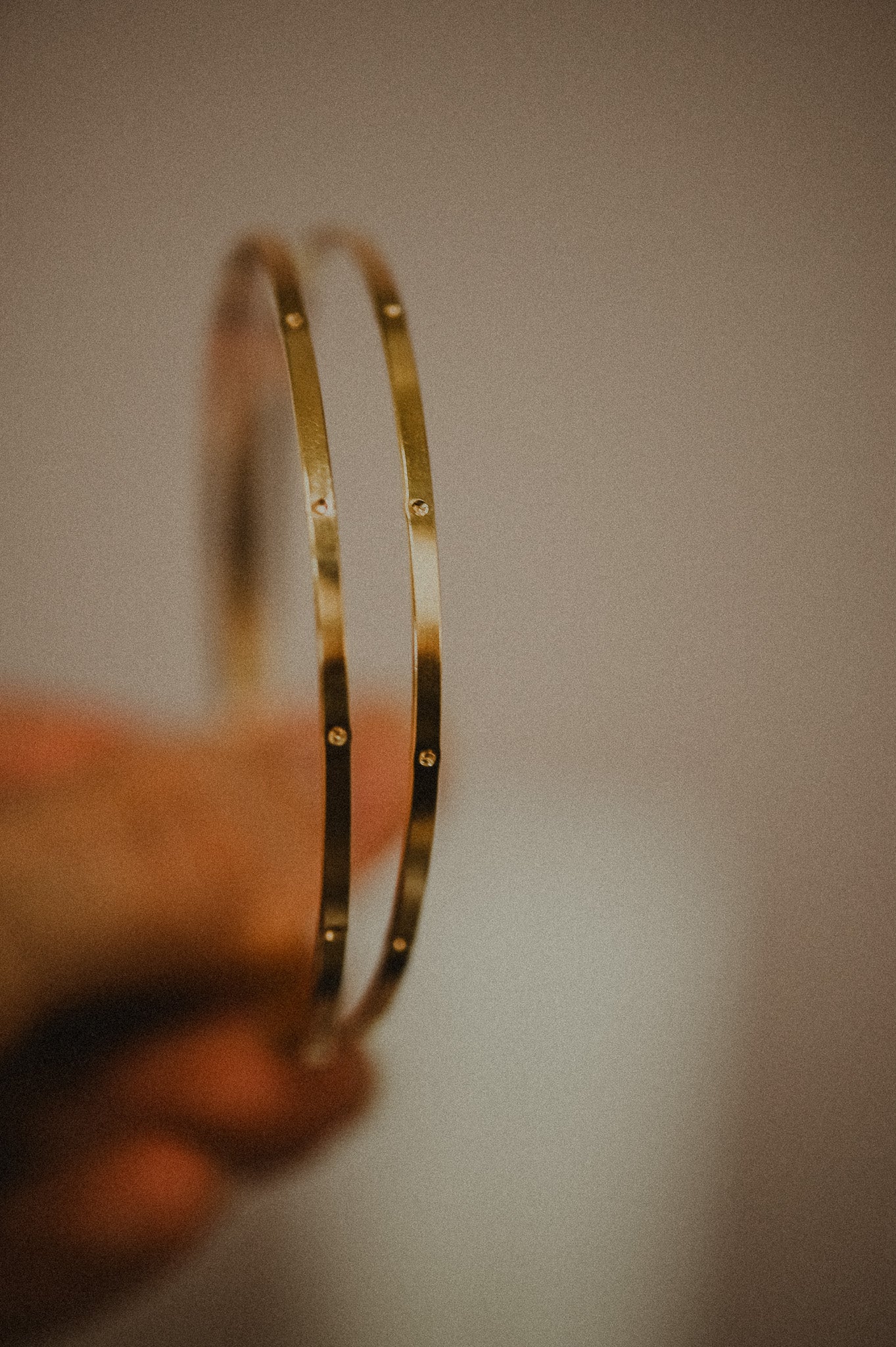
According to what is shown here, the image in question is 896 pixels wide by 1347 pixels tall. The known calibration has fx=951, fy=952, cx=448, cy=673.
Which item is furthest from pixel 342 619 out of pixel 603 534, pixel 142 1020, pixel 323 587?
pixel 603 534

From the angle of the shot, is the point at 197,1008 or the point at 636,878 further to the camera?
the point at 636,878

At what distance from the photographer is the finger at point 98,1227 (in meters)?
0.26

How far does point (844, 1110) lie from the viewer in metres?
0.43

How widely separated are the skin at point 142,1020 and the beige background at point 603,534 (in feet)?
0.47

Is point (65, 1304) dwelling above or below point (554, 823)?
below

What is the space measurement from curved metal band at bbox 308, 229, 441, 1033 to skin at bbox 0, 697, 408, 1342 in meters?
0.05

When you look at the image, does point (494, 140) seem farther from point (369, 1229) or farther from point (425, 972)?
point (369, 1229)

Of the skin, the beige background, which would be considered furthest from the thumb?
the beige background

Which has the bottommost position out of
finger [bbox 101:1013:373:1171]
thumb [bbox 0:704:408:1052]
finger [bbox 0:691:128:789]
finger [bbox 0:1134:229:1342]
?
finger [bbox 0:1134:229:1342]

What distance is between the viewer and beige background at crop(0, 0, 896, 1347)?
0.42m

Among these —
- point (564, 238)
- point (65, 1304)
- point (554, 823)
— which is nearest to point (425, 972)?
point (554, 823)

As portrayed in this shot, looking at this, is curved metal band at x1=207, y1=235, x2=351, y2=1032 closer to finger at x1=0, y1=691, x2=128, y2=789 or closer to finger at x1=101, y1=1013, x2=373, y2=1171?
finger at x1=101, y1=1013, x2=373, y2=1171

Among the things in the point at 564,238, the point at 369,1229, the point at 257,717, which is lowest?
the point at 369,1229

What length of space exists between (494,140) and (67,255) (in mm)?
217
